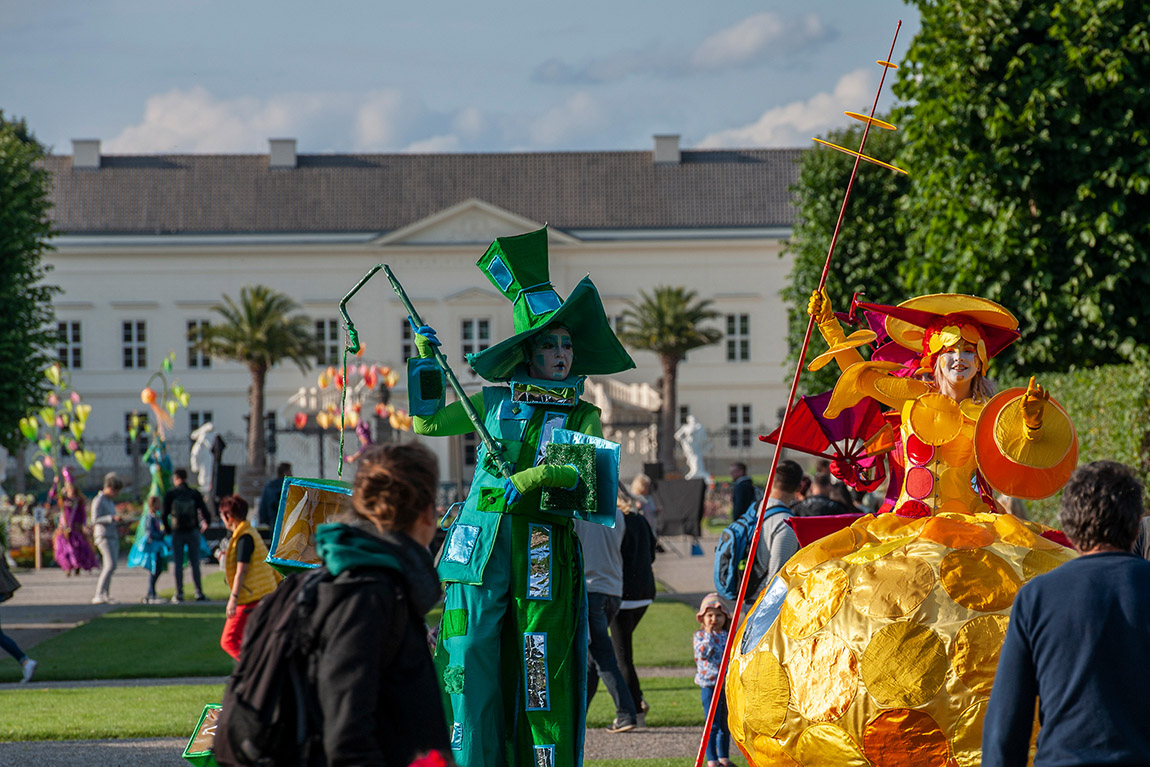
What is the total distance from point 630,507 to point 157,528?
9934 millimetres

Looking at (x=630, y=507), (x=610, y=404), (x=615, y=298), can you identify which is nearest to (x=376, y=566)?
(x=630, y=507)

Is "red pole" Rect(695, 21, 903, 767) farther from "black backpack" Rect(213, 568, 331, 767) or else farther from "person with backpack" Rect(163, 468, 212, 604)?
"person with backpack" Rect(163, 468, 212, 604)

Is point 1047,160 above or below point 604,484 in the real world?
above

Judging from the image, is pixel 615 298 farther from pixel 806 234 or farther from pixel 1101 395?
pixel 1101 395

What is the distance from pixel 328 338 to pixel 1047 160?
38538 mm

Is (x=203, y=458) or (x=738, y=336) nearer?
(x=203, y=458)

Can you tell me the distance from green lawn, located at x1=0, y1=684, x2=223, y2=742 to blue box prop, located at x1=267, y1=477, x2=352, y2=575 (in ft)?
12.3

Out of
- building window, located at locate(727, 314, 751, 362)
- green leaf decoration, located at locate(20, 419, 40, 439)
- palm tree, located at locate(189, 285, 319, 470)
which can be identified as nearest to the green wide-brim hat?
green leaf decoration, located at locate(20, 419, 40, 439)

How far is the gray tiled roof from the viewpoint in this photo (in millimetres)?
51656

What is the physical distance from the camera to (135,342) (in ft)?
169

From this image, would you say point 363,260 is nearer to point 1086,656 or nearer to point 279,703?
point 279,703

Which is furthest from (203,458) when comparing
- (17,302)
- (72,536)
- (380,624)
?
(380,624)

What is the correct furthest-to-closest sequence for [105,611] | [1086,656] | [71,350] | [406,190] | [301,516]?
[406,190] < [71,350] < [105,611] < [301,516] < [1086,656]

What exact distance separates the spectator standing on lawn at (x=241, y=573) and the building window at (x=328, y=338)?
1684 inches
